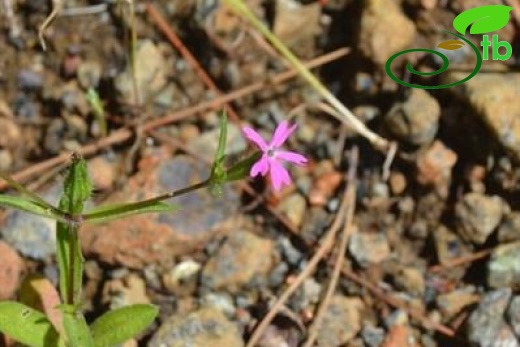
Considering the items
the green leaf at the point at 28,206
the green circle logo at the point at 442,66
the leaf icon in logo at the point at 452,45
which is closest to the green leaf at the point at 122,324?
the green leaf at the point at 28,206

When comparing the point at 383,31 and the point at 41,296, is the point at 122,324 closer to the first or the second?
the point at 41,296

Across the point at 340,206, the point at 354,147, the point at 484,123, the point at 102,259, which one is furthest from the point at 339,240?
the point at 102,259

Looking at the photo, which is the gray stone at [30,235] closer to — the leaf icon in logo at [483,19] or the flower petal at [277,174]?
the flower petal at [277,174]

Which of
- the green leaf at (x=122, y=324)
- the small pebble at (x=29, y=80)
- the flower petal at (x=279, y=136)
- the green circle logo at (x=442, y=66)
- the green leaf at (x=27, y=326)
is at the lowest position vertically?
the green leaf at (x=122, y=324)

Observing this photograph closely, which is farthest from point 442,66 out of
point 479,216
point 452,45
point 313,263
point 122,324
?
point 122,324

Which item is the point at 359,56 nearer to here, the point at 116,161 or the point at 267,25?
the point at 267,25
